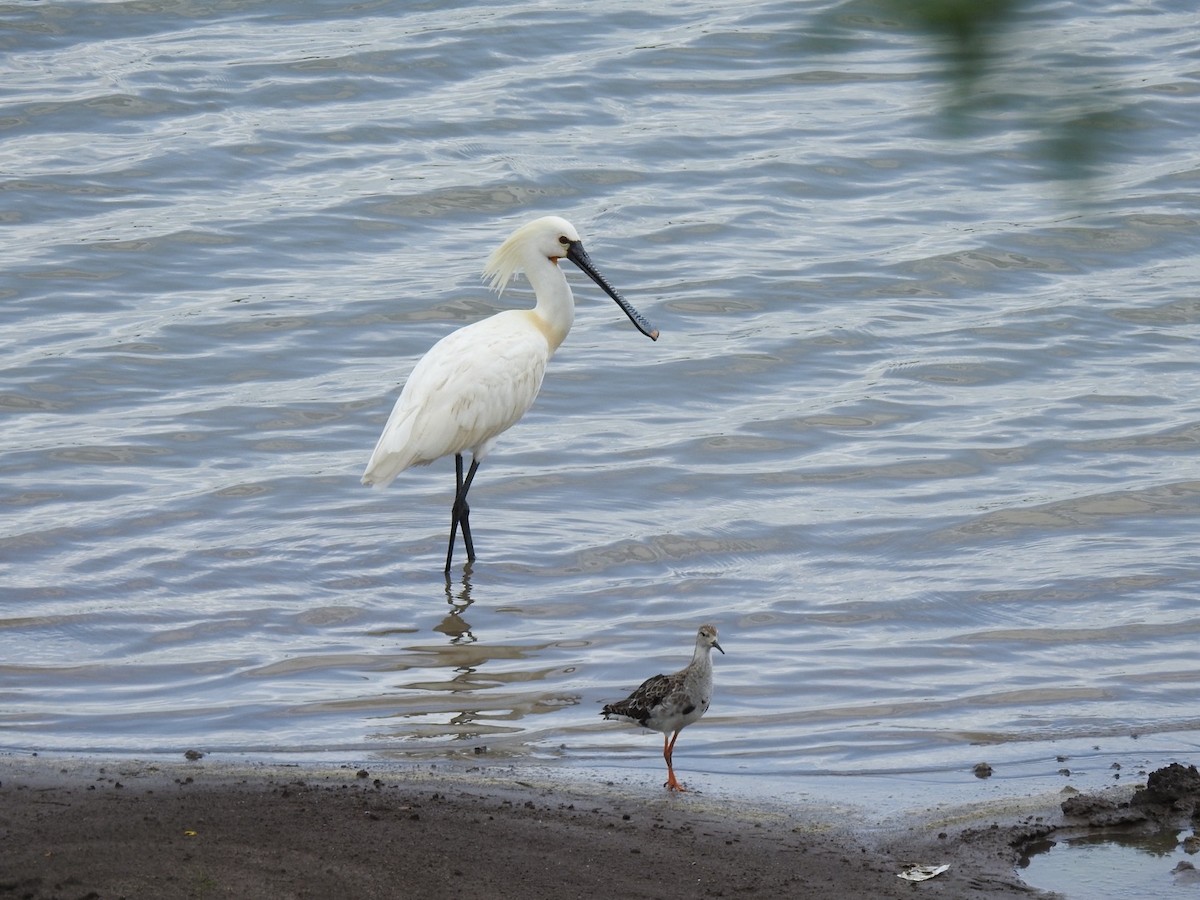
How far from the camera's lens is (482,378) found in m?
9.70

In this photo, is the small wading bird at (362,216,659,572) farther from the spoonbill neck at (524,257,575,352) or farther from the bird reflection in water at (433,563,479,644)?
the bird reflection in water at (433,563,479,644)

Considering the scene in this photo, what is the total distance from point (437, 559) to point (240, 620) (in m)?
1.36

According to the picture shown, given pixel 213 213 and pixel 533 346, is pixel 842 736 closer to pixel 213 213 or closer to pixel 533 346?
pixel 533 346

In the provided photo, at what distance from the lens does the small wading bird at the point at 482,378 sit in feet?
30.8

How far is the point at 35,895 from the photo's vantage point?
444 centimetres

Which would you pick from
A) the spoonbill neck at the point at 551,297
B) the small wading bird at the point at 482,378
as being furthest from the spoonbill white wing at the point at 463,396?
the spoonbill neck at the point at 551,297

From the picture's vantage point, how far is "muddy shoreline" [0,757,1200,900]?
471 cm

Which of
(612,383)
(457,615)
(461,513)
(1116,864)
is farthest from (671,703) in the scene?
(612,383)

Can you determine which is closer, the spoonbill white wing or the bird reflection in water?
the bird reflection in water

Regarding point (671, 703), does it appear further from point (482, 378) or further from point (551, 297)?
point (551, 297)

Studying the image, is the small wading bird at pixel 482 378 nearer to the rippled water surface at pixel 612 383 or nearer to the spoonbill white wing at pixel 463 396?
the spoonbill white wing at pixel 463 396

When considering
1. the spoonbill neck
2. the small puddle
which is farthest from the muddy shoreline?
the spoonbill neck

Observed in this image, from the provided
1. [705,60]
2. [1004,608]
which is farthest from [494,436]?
[705,60]

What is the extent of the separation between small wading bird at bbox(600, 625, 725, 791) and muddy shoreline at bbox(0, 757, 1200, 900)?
272mm
